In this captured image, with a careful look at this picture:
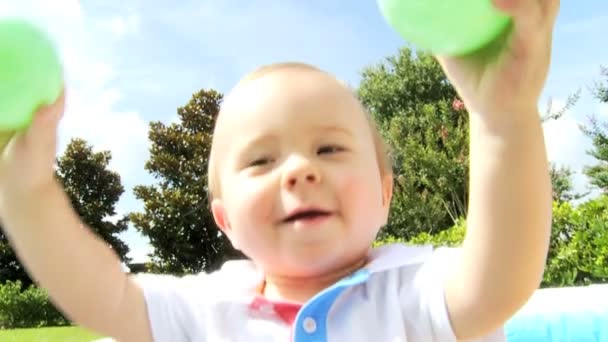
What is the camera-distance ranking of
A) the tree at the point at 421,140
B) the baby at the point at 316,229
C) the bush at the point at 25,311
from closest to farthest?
the baby at the point at 316,229, the bush at the point at 25,311, the tree at the point at 421,140

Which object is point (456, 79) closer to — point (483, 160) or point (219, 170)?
point (483, 160)

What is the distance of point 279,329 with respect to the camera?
4.54ft

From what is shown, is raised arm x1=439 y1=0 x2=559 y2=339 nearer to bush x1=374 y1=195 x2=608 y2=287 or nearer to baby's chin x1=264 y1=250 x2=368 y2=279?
baby's chin x1=264 y1=250 x2=368 y2=279

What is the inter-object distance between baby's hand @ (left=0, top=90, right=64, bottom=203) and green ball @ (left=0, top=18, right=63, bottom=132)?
27 millimetres

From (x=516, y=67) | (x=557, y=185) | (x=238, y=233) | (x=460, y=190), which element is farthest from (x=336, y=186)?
(x=557, y=185)

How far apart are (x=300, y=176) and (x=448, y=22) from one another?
0.45 metres

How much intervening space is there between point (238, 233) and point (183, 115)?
20258 mm

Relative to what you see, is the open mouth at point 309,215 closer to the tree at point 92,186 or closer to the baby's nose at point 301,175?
the baby's nose at point 301,175

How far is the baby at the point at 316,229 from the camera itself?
1.01 metres

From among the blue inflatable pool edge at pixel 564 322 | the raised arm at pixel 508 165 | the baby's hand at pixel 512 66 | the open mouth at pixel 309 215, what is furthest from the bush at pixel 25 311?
the baby's hand at pixel 512 66

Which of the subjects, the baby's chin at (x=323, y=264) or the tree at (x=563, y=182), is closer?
the baby's chin at (x=323, y=264)

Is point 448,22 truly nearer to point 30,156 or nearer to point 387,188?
point 30,156

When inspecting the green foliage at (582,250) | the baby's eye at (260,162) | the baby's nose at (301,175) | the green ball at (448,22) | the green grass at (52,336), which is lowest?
the green grass at (52,336)

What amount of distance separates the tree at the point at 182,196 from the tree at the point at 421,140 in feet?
16.4
